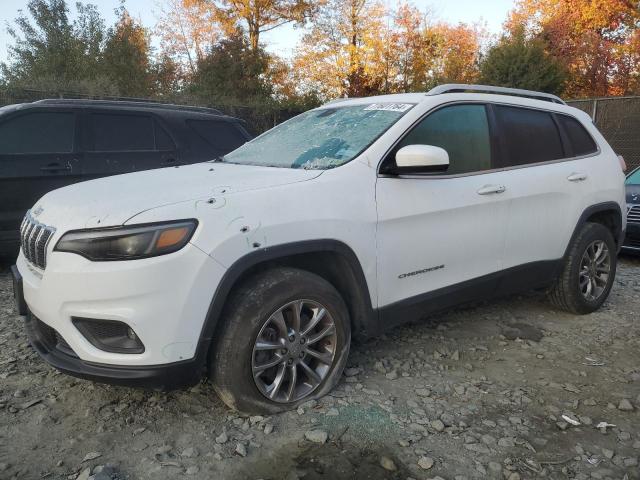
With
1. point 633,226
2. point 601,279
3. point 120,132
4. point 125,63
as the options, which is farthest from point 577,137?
Answer: point 125,63

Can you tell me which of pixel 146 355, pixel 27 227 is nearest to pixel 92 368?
pixel 146 355

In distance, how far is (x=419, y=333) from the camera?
3.81 m

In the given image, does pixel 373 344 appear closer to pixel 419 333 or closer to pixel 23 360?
pixel 419 333

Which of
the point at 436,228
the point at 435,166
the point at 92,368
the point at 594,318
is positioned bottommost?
the point at 594,318

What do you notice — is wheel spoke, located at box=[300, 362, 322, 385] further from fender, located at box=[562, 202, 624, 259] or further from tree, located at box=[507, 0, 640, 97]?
tree, located at box=[507, 0, 640, 97]

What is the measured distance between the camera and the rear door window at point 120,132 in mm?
5637

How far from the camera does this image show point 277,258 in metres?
2.57

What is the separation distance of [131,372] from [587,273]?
143 inches

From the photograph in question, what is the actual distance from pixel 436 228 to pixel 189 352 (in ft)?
5.27

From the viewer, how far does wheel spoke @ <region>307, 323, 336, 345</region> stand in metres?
2.69

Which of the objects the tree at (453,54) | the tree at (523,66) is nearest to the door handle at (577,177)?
the tree at (523,66)

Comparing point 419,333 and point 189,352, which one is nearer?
point 189,352

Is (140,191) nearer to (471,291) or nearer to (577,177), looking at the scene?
(471,291)

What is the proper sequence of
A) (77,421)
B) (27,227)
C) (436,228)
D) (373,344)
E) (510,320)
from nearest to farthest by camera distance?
1. (77,421)
2. (27,227)
3. (436,228)
4. (373,344)
5. (510,320)
